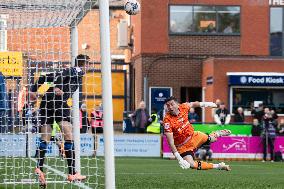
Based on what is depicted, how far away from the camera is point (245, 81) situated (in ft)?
131

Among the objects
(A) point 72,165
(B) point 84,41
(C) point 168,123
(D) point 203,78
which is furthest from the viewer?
(B) point 84,41

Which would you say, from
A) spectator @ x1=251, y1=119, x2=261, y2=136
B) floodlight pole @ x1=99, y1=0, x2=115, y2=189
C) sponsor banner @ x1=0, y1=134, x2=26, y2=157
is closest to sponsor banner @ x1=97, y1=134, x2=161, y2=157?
spectator @ x1=251, y1=119, x2=261, y2=136

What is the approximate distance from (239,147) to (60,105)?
615 inches

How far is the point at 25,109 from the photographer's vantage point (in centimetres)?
1647

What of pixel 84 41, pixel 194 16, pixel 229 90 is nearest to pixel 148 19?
pixel 194 16

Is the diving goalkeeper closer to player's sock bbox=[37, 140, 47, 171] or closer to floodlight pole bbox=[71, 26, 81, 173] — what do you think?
A: floodlight pole bbox=[71, 26, 81, 173]

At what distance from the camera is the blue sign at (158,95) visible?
136ft

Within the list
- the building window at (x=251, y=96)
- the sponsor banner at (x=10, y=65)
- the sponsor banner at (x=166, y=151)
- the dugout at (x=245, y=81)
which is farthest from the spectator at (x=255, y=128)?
the sponsor banner at (x=10, y=65)

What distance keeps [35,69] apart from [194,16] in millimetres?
27391

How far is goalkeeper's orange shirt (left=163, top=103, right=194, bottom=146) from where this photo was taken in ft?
53.1

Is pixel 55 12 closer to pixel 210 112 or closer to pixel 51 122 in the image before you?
pixel 51 122

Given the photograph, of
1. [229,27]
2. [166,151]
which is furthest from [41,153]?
[229,27]

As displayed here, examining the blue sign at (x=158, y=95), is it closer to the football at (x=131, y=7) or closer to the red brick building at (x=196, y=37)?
the red brick building at (x=196, y=37)

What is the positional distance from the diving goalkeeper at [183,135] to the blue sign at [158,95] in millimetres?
24440
